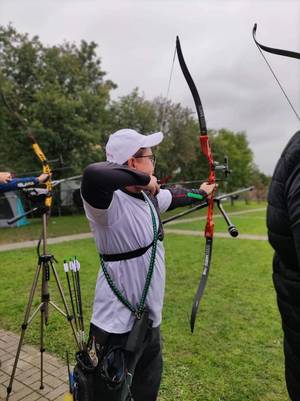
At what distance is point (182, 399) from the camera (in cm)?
294

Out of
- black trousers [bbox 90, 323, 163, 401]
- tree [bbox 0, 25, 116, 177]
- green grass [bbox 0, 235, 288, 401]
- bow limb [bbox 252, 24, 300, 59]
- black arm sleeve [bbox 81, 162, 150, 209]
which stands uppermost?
tree [bbox 0, 25, 116, 177]

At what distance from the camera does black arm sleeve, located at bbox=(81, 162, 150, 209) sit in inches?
61.1

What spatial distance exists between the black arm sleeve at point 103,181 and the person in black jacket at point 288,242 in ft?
2.02

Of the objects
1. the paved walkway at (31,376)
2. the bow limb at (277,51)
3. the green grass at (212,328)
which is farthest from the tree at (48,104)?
the bow limb at (277,51)

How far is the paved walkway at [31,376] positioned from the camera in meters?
2.96

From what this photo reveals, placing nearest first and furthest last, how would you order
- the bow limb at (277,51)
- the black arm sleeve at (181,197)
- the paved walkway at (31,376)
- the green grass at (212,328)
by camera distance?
the bow limb at (277,51), the black arm sleeve at (181,197), the paved walkway at (31,376), the green grass at (212,328)

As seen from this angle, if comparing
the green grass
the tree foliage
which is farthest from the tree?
the green grass

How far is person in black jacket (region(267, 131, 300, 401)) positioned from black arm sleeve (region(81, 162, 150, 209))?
617mm

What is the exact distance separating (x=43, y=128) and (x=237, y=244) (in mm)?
11163

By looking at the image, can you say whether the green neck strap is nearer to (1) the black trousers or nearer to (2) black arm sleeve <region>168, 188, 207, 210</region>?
(1) the black trousers

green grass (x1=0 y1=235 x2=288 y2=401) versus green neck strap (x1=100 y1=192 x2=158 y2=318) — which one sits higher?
green neck strap (x1=100 y1=192 x2=158 y2=318)

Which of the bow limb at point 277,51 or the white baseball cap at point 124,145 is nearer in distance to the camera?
the bow limb at point 277,51

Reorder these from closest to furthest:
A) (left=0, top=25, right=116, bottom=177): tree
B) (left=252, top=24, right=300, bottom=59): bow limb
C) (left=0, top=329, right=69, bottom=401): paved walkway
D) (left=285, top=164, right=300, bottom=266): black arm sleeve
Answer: (left=285, top=164, right=300, bottom=266): black arm sleeve → (left=252, top=24, right=300, bottom=59): bow limb → (left=0, top=329, right=69, bottom=401): paved walkway → (left=0, top=25, right=116, bottom=177): tree

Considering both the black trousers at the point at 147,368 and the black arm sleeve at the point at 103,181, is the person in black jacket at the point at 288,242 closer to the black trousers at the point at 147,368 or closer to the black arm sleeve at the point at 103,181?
the black arm sleeve at the point at 103,181
